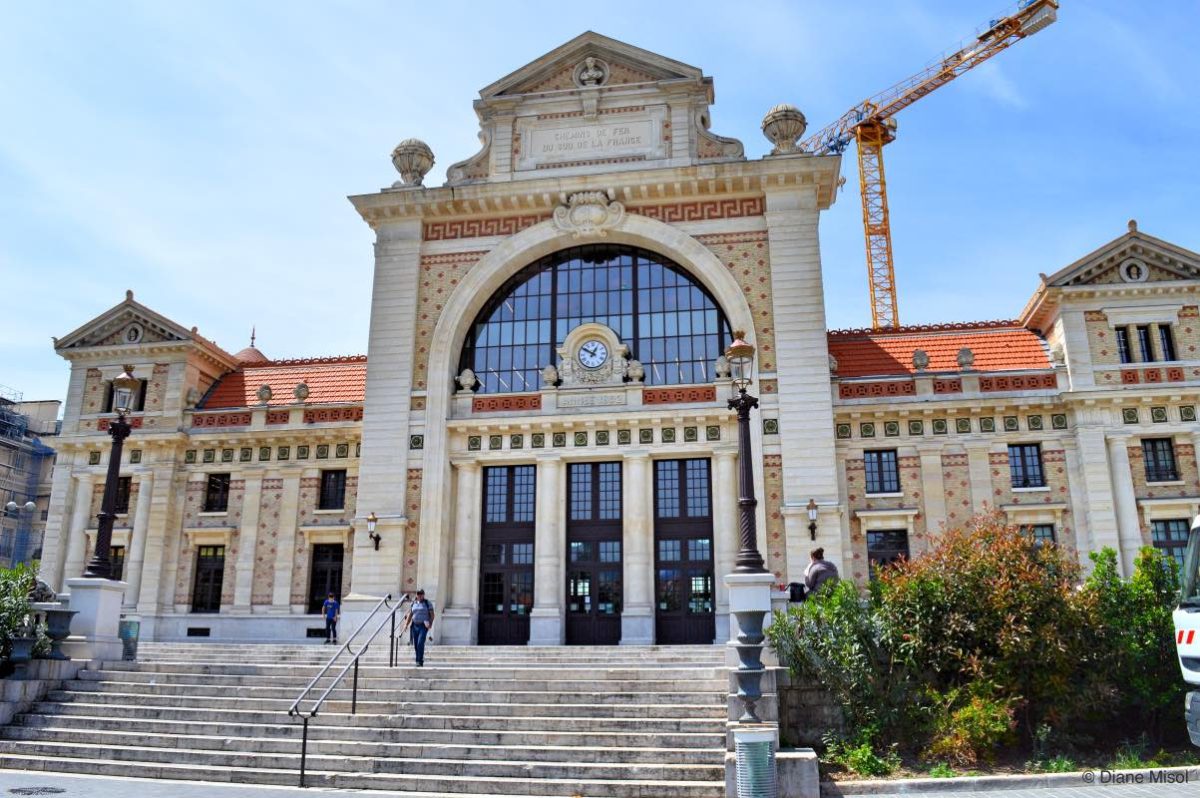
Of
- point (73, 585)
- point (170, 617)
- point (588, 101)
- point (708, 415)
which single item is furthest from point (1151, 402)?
point (170, 617)

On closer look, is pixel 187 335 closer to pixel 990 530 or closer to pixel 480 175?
pixel 480 175

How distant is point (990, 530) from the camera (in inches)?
659

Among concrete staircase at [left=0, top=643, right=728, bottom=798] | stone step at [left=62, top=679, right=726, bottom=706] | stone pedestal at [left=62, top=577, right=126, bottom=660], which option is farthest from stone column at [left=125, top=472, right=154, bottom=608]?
stone step at [left=62, top=679, right=726, bottom=706]

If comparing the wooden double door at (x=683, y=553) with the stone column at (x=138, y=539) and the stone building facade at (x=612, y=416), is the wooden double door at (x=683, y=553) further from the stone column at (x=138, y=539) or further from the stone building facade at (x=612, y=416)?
the stone column at (x=138, y=539)

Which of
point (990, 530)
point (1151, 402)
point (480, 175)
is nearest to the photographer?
point (990, 530)

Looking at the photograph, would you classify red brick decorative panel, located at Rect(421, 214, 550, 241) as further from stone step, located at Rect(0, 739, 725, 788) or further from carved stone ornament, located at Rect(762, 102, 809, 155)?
stone step, located at Rect(0, 739, 725, 788)

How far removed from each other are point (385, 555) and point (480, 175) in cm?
1244

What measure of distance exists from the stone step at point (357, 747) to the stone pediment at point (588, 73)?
70.5 ft

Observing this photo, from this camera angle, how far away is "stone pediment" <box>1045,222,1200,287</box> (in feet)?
87.1

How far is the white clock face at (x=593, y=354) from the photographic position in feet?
91.5

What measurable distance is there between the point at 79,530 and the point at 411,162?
53.6 feet

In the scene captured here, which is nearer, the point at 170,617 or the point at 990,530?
the point at 990,530

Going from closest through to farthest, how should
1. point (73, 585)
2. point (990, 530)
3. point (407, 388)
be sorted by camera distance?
point (990, 530) → point (73, 585) → point (407, 388)

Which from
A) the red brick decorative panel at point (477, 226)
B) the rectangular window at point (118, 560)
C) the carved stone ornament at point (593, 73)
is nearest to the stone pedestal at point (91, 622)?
the rectangular window at point (118, 560)
